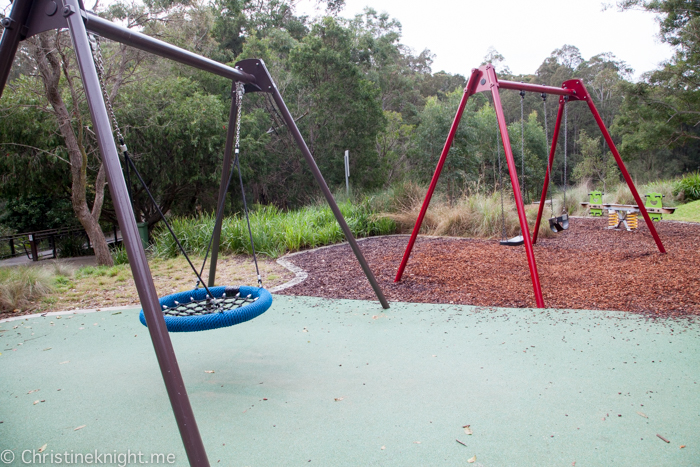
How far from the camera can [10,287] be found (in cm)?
442

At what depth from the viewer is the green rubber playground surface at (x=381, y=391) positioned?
1818 mm

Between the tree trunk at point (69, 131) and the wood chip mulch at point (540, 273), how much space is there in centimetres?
415

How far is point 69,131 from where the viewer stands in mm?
7211

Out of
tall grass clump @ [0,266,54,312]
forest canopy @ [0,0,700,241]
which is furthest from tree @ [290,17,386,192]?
tall grass clump @ [0,266,54,312]

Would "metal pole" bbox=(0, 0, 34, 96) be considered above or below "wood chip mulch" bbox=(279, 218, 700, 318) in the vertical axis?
above

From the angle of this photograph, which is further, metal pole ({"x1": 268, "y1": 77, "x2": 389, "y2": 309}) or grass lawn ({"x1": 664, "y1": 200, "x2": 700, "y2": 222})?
grass lawn ({"x1": 664, "y1": 200, "x2": 700, "y2": 222})

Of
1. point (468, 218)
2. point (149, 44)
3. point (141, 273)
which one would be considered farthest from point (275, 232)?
point (141, 273)

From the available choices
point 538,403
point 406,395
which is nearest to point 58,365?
point 406,395

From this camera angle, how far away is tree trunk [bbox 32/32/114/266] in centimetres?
658

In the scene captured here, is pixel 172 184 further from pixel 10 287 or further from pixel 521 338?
pixel 521 338

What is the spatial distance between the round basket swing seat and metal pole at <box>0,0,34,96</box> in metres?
1.44

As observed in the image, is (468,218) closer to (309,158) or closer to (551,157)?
(551,157)

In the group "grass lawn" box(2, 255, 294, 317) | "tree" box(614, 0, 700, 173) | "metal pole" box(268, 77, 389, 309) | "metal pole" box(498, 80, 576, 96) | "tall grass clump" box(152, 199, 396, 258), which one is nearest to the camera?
"metal pole" box(268, 77, 389, 309)

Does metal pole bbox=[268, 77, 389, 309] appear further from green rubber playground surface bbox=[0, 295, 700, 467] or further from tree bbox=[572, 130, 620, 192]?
tree bbox=[572, 130, 620, 192]
